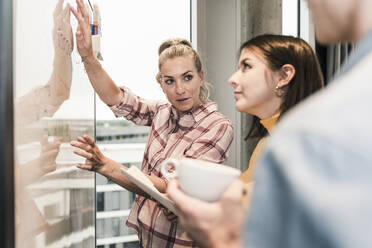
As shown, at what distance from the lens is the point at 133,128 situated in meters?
2.00

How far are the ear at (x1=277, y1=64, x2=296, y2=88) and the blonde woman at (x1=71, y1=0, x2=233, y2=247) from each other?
1.33 ft

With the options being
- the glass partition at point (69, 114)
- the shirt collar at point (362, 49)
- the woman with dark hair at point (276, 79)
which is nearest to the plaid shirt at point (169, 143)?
the glass partition at point (69, 114)

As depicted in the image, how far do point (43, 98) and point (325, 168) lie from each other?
2.21ft

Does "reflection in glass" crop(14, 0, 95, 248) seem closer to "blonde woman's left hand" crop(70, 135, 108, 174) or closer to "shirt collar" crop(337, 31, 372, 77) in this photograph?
"blonde woman's left hand" crop(70, 135, 108, 174)

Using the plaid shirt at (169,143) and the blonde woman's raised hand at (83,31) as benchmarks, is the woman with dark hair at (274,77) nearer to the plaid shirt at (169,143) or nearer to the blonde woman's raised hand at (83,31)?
the plaid shirt at (169,143)

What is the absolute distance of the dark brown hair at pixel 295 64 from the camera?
42.1 inches

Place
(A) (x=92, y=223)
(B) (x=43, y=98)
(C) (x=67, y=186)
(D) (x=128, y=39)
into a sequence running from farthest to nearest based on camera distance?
(D) (x=128, y=39)
(A) (x=92, y=223)
(C) (x=67, y=186)
(B) (x=43, y=98)

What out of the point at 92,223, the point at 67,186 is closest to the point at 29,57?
the point at 67,186

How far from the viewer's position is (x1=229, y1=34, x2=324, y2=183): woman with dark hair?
1.07 m

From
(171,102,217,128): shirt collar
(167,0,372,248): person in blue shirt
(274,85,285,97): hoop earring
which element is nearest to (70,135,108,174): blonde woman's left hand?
(171,102,217,128): shirt collar

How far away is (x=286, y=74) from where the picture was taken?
1.08 m

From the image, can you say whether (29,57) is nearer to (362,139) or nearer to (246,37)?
(362,139)

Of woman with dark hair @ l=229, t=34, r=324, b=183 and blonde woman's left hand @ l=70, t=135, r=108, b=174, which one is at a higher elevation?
woman with dark hair @ l=229, t=34, r=324, b=183

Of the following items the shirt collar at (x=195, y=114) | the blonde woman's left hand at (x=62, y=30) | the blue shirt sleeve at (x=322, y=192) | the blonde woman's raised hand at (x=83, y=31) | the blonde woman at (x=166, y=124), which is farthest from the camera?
the shirt collar at (x=195, y=114)
